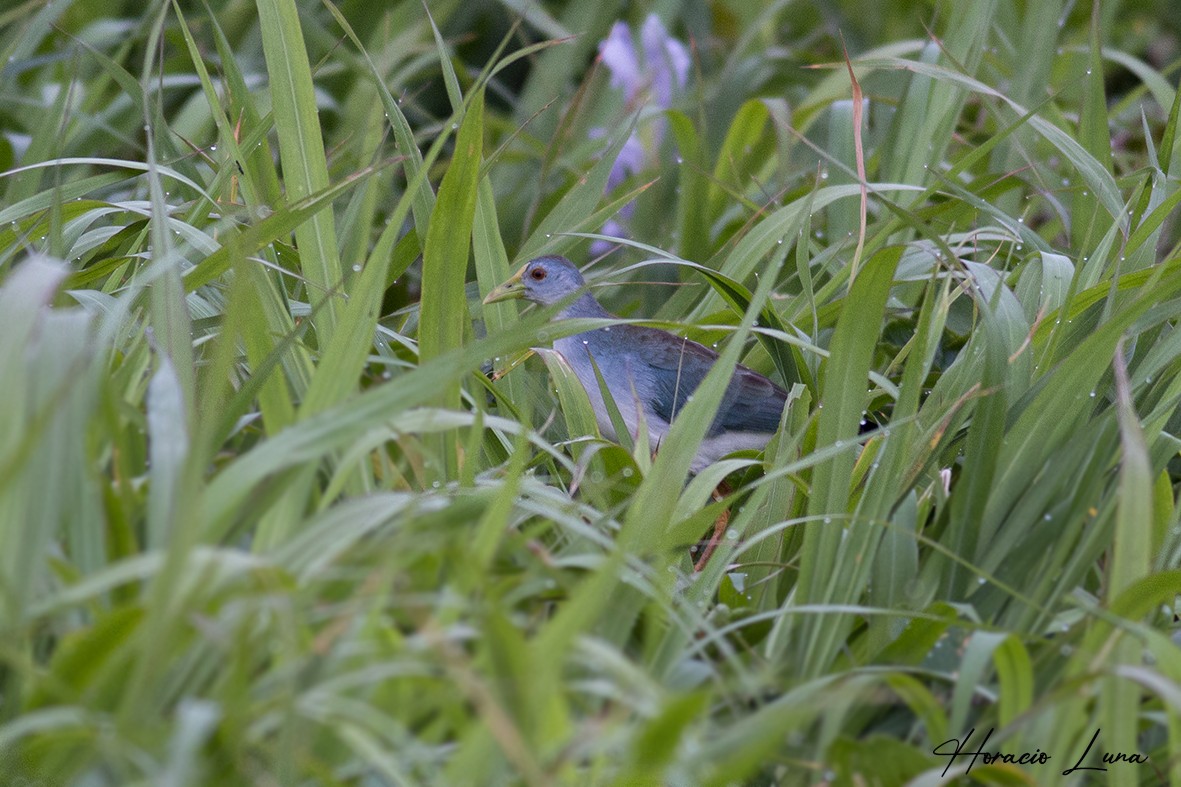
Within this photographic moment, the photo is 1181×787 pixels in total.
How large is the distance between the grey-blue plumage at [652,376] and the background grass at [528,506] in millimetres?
120

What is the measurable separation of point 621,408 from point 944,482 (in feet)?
5.08

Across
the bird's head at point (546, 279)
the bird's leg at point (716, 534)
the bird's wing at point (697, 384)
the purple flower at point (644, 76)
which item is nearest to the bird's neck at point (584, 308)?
the bird's wing at point (697, 384)

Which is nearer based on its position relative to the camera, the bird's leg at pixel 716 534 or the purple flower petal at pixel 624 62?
the bird's leg at pixel 716 534

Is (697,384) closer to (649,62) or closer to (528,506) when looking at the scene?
(528,506)

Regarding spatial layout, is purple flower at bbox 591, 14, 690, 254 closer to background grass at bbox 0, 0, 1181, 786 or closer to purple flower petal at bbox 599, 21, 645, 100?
purple flower petal at bbox 599, 21, 645, 100

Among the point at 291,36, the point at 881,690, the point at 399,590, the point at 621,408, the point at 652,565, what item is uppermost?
the point at 291,36

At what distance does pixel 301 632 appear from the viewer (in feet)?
6.09

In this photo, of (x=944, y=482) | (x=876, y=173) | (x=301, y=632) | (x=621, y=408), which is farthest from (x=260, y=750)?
(x=876, y=173)

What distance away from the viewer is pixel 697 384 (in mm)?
4203

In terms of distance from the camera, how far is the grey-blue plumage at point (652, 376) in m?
3.95

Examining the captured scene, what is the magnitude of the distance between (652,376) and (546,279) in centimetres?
53

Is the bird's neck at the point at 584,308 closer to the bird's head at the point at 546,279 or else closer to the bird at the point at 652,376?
the bird at the point at 652,376

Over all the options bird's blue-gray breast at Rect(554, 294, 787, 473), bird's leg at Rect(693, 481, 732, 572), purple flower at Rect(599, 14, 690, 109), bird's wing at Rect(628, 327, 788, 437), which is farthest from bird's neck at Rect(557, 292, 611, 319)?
purple flower at Rect(599, 14, 690, 109)

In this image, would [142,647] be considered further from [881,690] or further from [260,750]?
[881,690]
